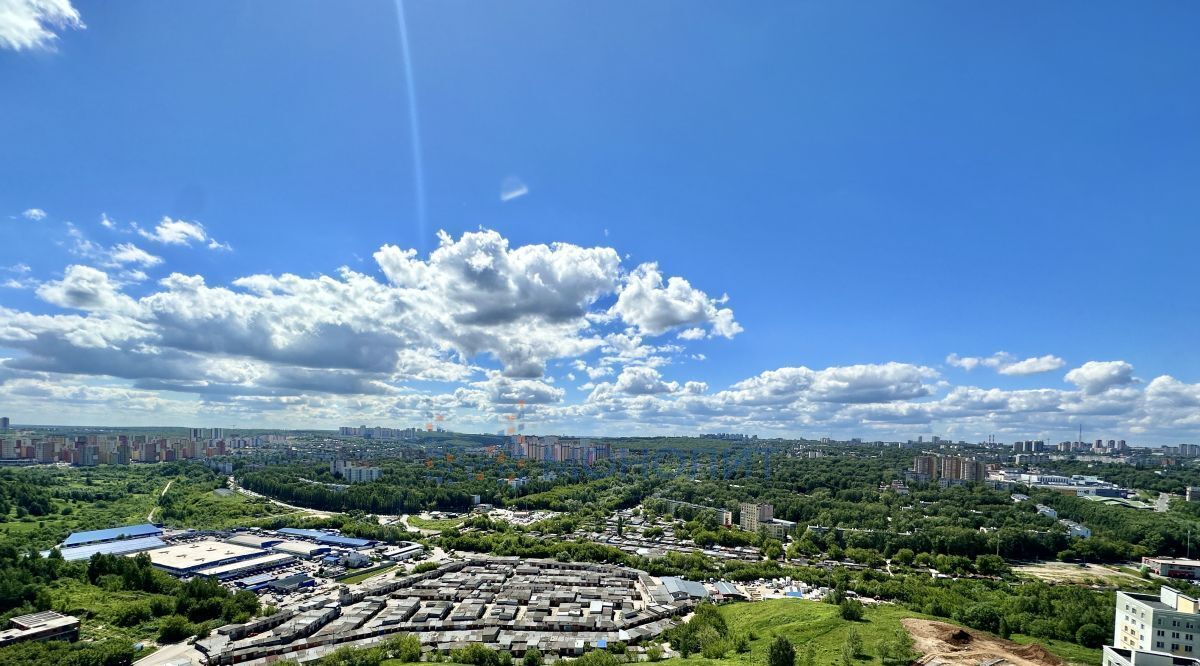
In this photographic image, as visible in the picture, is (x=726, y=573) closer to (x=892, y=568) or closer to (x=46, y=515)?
(x=892, y=568)

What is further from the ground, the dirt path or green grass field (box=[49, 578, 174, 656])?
green grass field (box=[49, 578, 174, 656])

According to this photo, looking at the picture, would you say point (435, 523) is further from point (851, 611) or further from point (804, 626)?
point (851, 611)

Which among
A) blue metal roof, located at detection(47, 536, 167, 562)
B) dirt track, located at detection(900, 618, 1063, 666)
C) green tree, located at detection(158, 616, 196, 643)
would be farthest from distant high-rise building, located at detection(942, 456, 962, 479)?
blue metal roof, located at detection(47, 536, 167, 562)

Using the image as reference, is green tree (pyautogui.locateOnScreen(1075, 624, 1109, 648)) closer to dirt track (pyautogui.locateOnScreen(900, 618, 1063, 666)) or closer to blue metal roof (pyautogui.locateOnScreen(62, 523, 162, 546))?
dirt track (pyautogui.locateOnScreen(900, 618, 1063, 666))

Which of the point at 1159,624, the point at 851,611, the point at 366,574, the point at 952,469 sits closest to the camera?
the point at 1159,624

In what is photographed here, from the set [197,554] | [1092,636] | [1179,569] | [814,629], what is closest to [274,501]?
[197,554]

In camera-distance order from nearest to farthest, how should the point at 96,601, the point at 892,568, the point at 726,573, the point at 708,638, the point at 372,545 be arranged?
the point at 708,638
the point at 96,601
the point at 726,573
the point at 892,568
the point at 372,545

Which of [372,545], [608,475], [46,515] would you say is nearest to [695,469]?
[608,475]
